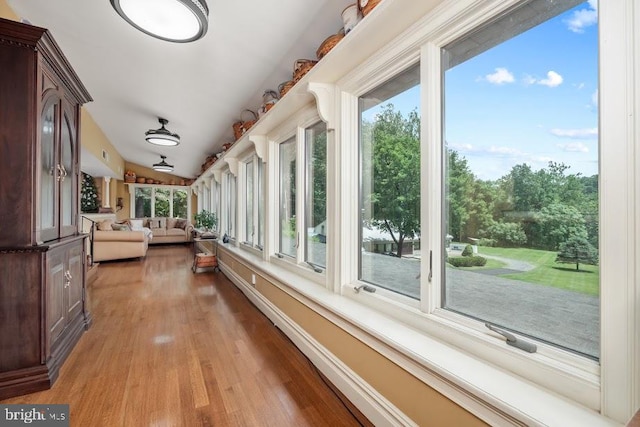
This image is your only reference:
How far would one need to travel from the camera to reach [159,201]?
11281 millimetres

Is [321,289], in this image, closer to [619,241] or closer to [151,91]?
[619,241]

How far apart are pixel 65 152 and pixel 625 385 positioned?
357cm

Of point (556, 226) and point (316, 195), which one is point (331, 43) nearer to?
point (316, 195)

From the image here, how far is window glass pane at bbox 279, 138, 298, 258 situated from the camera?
3.05 m

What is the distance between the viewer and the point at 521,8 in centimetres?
111

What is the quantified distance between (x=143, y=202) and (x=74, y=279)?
9.70 metres

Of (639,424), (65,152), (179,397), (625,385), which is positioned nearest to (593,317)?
(625,385)

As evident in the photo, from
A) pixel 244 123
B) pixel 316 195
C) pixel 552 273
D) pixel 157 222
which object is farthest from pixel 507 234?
pixel 157 222

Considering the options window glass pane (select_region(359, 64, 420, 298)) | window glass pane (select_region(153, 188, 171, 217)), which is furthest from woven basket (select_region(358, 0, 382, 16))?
window glass pane (select_region(153, 188, 171, 217))

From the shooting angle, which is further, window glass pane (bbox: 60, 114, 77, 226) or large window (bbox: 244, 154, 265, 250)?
large window (bbox: 244, 154, 265, 250)

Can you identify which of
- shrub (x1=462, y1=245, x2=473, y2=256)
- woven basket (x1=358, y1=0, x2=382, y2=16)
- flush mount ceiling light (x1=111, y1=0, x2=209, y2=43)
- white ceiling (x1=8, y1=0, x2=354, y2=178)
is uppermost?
white ceiling (x1=8, y1=0, x2=354, y2=178)

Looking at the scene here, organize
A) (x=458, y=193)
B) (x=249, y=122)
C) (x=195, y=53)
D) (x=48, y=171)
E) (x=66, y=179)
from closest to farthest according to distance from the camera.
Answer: (x=458, y=193), (x=48, y=171), (x=66, y=179), (x=195, y=53), (x=249, y=122)

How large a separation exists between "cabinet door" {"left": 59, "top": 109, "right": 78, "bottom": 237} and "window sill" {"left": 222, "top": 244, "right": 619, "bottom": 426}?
92.1 inches

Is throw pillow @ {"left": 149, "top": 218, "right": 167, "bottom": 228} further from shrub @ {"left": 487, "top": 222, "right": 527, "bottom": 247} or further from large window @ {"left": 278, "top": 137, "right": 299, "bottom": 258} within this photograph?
shrub @ {"left": 487, "top": 222, "right": 527, "bottom": 247}
